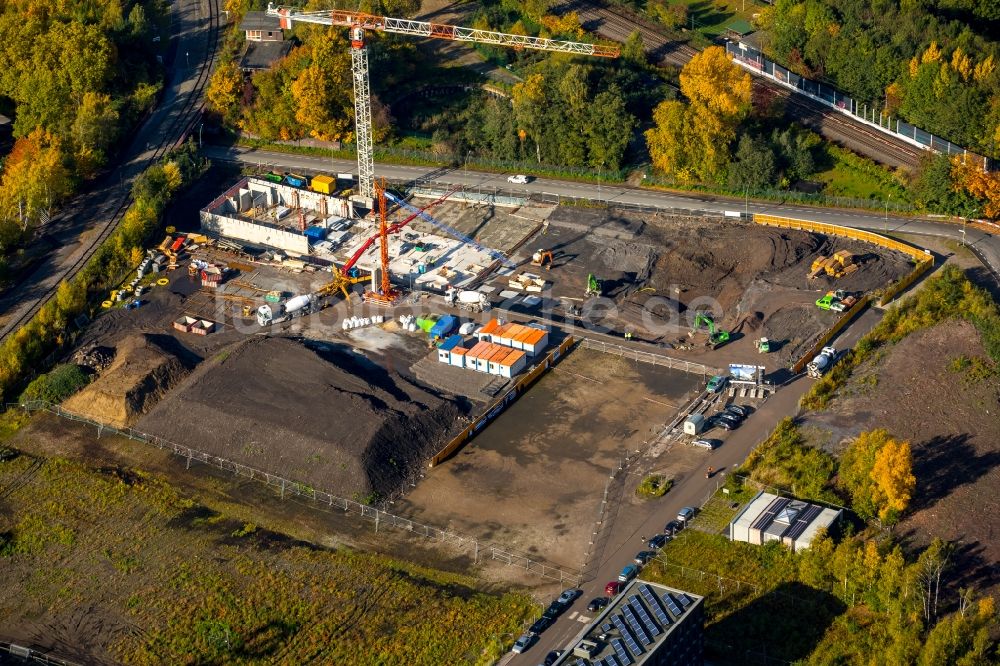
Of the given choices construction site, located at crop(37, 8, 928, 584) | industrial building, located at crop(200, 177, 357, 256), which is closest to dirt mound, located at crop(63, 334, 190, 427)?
construction site, located at crop(37, 8, 928, 584)

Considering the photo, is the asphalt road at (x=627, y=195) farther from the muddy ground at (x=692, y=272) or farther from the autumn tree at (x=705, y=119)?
the muddy ground at (x=692, y=272)

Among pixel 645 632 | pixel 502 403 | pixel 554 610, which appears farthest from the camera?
pixel 502 403

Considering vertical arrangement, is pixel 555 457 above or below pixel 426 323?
below

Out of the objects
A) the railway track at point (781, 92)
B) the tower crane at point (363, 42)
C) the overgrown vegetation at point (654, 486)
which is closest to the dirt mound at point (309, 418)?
the overgrown vegetation at point (654, 486)

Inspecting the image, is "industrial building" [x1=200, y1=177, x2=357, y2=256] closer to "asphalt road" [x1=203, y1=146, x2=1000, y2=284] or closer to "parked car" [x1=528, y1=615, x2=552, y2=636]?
"asphalt road" [x1=203, y1=146, x2=1000, y2=284]

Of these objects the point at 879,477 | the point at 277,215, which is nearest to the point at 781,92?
the point at 277,215

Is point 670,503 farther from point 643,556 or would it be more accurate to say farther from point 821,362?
point 821,362
